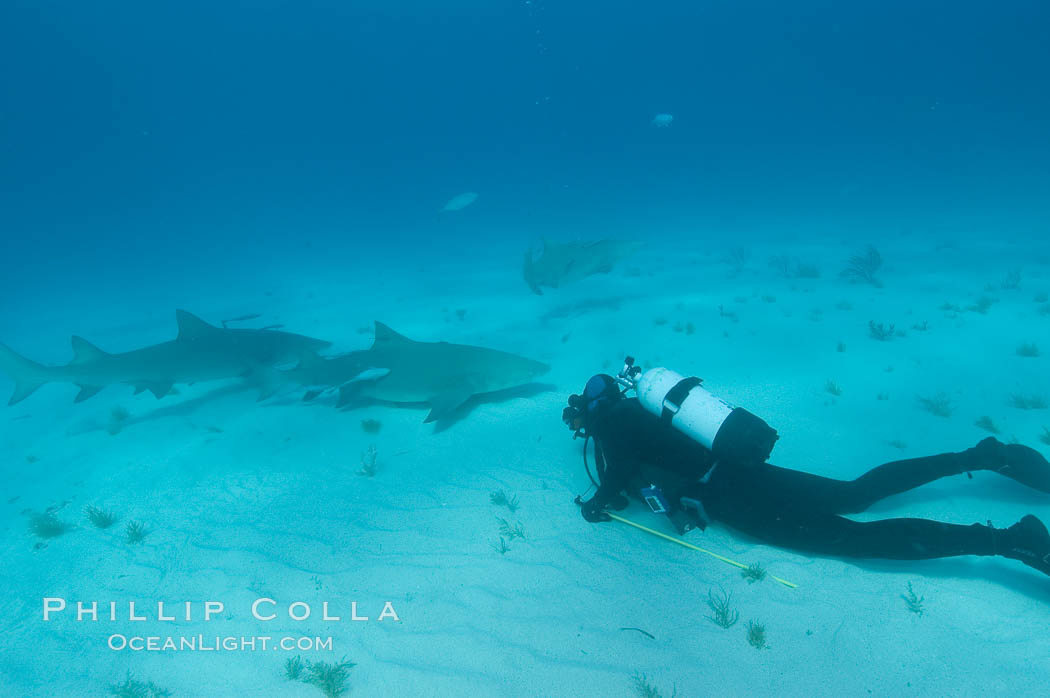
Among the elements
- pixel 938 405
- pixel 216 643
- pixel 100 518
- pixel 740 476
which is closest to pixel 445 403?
pixel 216 643

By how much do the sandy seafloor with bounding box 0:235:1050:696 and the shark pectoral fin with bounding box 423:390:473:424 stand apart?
20.0 inches

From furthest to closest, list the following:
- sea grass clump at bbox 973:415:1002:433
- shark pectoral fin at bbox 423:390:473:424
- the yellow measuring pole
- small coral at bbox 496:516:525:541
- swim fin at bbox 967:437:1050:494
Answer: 1. shark pectoral fin at bbox 423:390:473:424
2. sea grass clump at bbox 973:415:1002:433
3. small coral at bbox 496:516:525:541
4. swim fin at bbox 967:437:1050:494
5. the yellow measuring pole

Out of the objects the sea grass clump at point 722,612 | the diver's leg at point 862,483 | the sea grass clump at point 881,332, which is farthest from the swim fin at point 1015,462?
the sea grass clump at point 881,332

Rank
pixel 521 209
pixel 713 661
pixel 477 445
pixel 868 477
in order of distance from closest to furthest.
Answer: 1. pixel 713 661
2. pixel 868 477
3. pixel 477 445
4. pixel 521 209

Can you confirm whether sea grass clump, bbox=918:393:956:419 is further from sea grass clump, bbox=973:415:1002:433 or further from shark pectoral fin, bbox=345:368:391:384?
shark pectoral fin, bbox=345:368:391:384

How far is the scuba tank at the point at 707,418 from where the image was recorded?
Result: 405cm

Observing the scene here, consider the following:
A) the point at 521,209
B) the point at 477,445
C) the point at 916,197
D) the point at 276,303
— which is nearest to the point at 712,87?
the point at 521,209

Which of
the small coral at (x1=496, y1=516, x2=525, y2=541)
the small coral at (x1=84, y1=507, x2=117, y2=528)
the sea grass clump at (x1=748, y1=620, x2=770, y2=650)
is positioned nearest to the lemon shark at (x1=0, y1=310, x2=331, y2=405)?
the small coral at (x1=84, y1=507, x2=117, y2=528)

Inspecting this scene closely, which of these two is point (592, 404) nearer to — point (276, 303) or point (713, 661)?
point (713, 661)

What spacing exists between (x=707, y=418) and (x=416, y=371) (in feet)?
18.1

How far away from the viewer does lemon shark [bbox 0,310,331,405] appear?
31.8ft

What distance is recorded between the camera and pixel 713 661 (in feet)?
11.4

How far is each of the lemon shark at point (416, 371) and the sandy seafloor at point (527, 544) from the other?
0.58 metres

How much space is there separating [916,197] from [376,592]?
6088 centimetres
